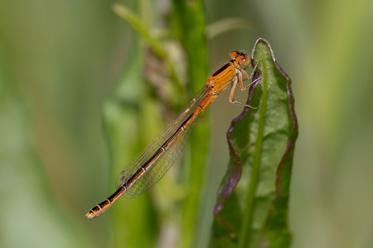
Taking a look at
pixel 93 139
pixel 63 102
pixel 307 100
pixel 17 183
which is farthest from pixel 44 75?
pixel 307 100

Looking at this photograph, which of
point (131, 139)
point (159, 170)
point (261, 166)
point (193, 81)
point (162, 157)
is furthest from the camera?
point (162, 157)

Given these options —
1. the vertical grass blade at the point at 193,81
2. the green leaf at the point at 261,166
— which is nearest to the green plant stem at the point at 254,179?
the green leaf at the point at 261,166

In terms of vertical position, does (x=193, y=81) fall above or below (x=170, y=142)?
below

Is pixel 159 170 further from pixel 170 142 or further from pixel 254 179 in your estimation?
pixel 254 179

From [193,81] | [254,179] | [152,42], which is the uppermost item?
[152,42]

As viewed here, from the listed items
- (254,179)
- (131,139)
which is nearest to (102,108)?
(131,139)

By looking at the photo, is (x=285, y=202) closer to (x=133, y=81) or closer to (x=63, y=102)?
(x=133, y=81)

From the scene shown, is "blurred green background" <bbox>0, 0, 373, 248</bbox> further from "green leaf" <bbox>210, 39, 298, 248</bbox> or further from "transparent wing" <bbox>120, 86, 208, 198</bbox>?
"green leaf" <bbox>210, 39, 298, 248</bbox>
